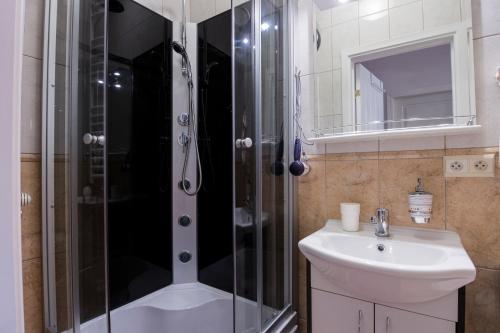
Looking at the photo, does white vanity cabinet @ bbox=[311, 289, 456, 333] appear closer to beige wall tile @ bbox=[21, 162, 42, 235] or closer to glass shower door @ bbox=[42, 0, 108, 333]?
glass shower door @ bbox=[42, 0, 108, 333]

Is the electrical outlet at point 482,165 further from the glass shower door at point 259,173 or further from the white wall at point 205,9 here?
the white wall at point 205,9

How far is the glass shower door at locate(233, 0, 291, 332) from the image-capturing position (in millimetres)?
1289

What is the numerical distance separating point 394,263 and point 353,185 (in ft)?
1.53

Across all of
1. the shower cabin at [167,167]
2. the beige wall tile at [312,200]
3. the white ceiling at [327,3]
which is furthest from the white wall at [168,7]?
the beige wall tile at [312,200]

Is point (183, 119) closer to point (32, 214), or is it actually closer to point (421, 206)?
point (32, 214)

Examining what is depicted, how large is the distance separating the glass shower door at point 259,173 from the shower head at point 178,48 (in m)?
0.54

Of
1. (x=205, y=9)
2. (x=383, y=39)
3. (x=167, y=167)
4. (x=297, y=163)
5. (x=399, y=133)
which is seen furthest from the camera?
(x=205, y=9)

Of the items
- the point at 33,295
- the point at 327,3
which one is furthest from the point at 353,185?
the point at 33,295

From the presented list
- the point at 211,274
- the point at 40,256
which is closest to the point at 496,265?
the point at 211,274

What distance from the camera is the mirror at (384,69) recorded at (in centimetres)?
113

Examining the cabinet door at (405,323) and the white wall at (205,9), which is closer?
the cabinet door at (405,323)

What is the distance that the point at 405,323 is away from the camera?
95cm

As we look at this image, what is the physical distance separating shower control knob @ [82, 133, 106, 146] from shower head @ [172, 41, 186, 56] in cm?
91

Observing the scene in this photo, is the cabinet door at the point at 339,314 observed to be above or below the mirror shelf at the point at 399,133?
below
